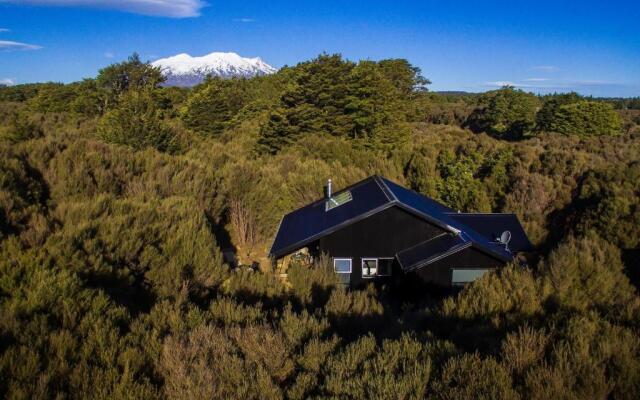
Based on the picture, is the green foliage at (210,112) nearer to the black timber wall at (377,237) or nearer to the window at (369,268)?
the black timber wall at (377,237)

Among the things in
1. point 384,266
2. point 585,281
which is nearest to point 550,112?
point 384,266

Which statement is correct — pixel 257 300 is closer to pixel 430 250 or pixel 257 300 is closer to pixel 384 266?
pixel 384 266

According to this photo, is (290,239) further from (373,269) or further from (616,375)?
(616,375)

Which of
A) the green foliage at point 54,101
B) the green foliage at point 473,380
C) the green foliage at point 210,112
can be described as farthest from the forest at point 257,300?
the green foliage at point 54,101

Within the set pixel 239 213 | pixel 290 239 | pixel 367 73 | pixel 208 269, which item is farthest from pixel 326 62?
pixel 208 269

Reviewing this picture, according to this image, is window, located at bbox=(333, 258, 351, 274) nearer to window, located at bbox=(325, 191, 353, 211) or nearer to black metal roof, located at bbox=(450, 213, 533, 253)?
window, located at bbox=(325, 191, 353, 211)

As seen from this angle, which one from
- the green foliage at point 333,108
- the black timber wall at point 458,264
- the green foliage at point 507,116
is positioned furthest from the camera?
the green foliage at point 507,116
